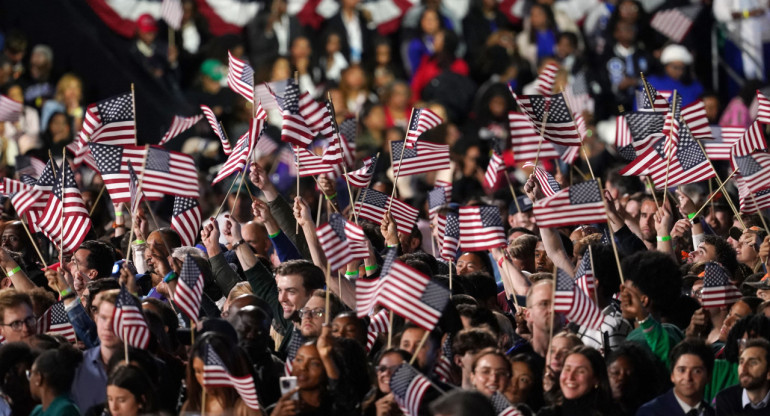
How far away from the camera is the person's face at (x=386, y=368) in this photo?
823 centimetres

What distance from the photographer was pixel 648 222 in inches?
473

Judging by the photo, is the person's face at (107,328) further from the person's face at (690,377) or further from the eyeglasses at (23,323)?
the person's face at (690,377)

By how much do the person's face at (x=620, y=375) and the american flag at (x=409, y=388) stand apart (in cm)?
107

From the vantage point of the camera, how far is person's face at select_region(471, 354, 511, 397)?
814 cm

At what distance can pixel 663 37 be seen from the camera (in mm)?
20875

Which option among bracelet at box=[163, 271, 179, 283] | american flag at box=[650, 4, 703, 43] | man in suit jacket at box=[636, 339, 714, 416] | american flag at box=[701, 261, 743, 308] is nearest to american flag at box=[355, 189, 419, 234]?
bracelet at box=[163, 271, 179, 283]

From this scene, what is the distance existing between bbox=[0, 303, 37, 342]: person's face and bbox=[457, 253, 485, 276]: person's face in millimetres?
3208

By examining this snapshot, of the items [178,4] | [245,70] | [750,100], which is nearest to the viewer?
[245,70]

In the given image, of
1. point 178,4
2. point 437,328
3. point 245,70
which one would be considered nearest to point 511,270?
point 437,328

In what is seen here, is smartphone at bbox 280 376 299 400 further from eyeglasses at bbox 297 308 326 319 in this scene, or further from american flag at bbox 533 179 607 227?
american flag at bbox 533 179 607 227

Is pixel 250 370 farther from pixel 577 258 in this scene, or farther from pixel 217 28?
pixel 217 28

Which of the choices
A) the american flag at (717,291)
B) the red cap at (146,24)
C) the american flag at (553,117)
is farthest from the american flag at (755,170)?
the red cap at (146,24)

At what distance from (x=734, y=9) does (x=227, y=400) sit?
13.8 m

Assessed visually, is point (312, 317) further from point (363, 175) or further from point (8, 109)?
point (8, 109)
